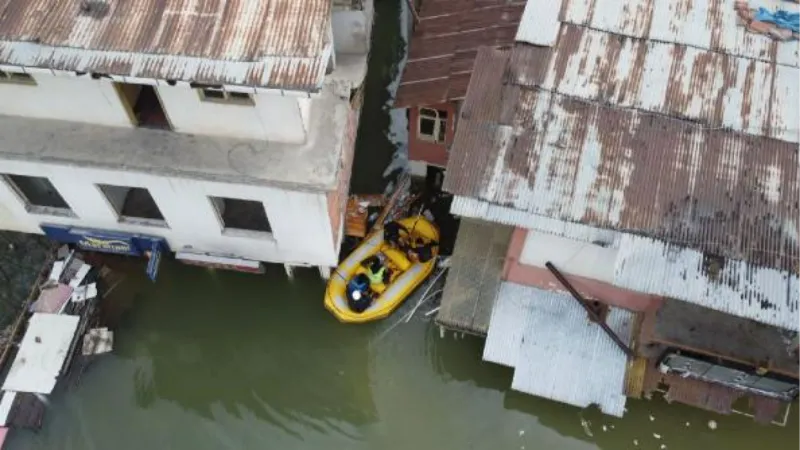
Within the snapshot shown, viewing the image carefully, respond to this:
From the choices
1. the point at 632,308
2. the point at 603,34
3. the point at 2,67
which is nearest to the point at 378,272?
the point at 632,308

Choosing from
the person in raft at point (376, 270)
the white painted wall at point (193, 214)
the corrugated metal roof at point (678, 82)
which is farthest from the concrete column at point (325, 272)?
the corrugated metal roof at point (678, 82)

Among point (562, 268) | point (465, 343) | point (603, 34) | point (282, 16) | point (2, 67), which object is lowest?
point (465, 343)

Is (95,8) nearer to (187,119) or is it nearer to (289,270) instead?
(187,119)

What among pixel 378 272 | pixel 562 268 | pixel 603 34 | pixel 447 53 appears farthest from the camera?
pixel 378 272

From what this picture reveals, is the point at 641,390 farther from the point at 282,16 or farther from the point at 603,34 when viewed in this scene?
the point at 282,16

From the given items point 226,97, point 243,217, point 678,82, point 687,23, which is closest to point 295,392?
point 243,217

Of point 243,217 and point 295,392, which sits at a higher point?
point 243,217
